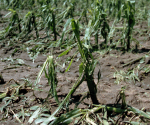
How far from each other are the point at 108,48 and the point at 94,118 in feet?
4.98

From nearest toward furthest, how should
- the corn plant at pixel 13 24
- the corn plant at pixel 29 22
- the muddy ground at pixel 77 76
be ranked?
the muddy ground at pixel 77 76 → the corn plant at pixel 29 22 → the corn plant at pixel 13 24

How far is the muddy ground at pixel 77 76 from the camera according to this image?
1.85 meters

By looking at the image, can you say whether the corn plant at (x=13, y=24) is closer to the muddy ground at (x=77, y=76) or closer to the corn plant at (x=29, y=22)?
the corn plant at (x=29, y=22)

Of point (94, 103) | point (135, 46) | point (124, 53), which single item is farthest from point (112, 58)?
point (94, 103)

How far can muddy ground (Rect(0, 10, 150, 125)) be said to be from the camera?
1852 mm

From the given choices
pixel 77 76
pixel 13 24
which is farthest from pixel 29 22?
pixel 77 76

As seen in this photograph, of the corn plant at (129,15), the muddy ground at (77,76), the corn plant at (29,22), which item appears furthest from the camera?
the corn plant at (29,22)

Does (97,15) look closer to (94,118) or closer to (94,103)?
(94,103)

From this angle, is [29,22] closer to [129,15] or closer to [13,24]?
[13,24]

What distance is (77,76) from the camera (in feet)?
7.77

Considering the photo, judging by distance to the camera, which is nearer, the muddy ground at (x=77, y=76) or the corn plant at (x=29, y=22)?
the muddy ground at (x=77, y=76)

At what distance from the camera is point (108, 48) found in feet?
9.75

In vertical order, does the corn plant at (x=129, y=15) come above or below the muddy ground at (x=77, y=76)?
above

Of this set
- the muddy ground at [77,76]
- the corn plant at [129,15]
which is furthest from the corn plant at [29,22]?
the corn plant at [129,15]
